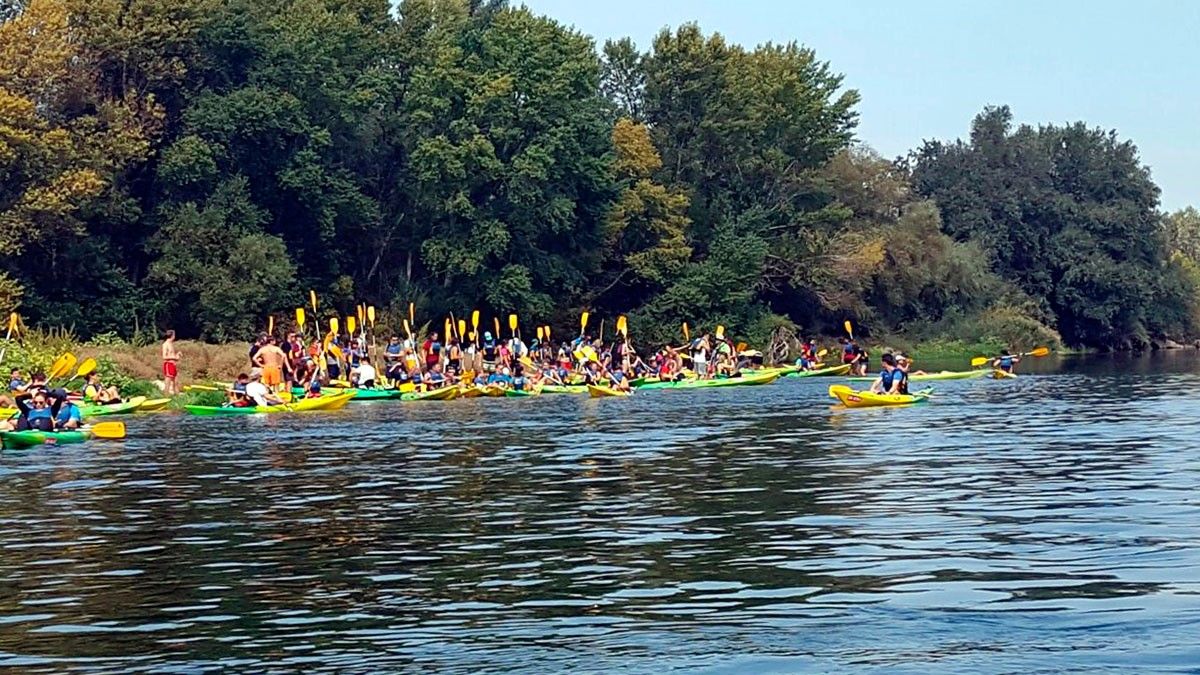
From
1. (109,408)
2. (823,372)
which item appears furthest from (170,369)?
(823,372)

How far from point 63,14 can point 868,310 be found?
33.4 metres

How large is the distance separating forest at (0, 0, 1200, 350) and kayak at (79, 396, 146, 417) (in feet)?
38.9

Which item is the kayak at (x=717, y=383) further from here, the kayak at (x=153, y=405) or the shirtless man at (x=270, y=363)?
the kayak at (x=153, y=405)

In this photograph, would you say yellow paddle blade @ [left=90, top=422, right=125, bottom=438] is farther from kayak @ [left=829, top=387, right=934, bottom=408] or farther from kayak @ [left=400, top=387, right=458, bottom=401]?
kayak @ [left=829, top=387, right=934, bottom=408]

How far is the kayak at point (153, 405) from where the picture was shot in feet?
115

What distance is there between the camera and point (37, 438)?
2616cm

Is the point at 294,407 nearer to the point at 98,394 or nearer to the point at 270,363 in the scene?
the point at 270,363

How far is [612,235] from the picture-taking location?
198ft

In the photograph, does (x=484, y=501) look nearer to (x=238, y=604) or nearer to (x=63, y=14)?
(x=238, y=604)

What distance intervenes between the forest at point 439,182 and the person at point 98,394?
11359 mm

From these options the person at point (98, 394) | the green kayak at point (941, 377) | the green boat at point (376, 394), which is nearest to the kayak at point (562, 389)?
the green boat at point (376, 394)

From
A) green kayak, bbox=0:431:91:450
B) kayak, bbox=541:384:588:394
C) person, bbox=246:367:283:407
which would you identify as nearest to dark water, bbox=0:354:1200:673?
green kayak, bbox=0:431:91:450

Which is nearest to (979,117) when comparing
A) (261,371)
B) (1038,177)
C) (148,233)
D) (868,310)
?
(1038,177)

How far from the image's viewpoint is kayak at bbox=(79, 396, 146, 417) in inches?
1293
